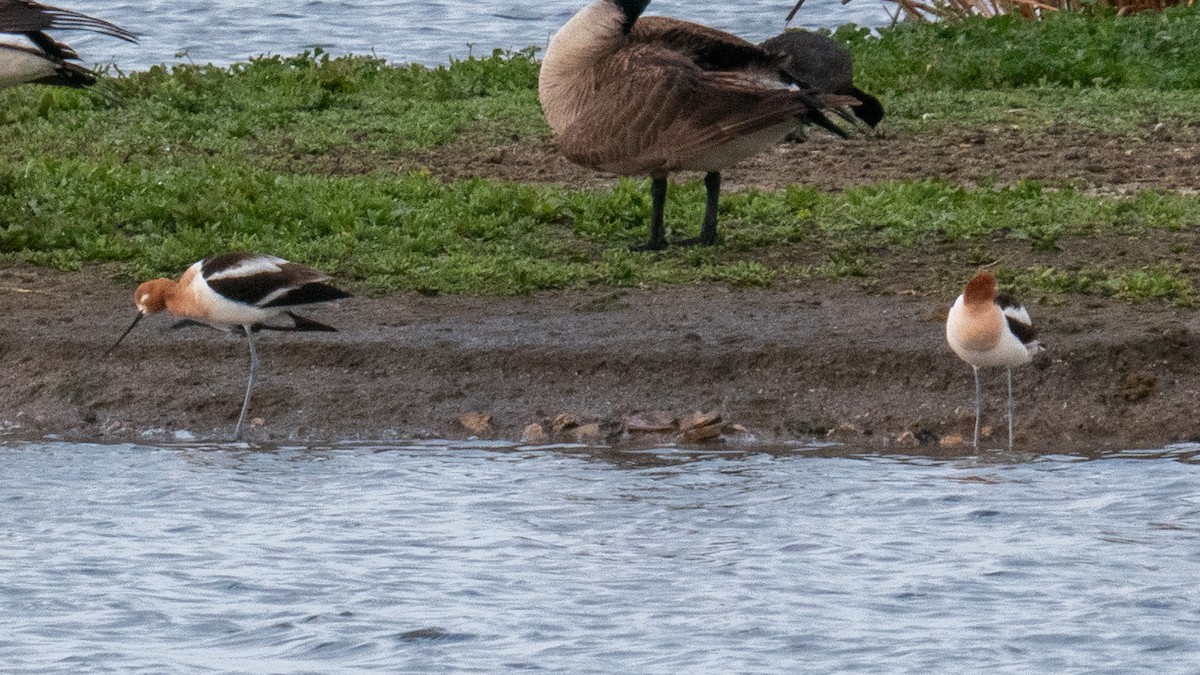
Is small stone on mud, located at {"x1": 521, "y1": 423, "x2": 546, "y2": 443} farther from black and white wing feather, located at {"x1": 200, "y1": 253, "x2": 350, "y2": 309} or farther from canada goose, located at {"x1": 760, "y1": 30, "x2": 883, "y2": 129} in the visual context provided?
canada goose, located at {"x1": 760, "y1": 30, "x2": 883, "y2": 129}

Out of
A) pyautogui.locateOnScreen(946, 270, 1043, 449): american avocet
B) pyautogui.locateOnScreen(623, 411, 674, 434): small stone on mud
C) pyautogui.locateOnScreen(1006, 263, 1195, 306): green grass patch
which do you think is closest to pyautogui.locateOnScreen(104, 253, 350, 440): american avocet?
pyautogui.locateOnScreen(623, 411, 674, 434): small stone on mud

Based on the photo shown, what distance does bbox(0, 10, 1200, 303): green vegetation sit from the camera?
10234 millimetres

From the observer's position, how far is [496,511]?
770 cm

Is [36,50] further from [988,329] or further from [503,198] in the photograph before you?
[988,329]

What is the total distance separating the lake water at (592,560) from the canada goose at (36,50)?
9.06 feet

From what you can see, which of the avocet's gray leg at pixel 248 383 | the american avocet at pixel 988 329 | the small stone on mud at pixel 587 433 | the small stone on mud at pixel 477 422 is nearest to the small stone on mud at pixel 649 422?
the small stone on mud at pixel 587 433

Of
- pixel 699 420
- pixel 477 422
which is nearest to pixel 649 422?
pixel 699 420

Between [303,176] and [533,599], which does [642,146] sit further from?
[533,599]

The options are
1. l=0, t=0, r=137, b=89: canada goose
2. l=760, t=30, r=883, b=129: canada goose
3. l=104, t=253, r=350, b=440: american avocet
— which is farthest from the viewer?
l=760, t=30, r=883, b=129: canada goose

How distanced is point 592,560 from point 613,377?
82.0 inches

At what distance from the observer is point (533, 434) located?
348 inches

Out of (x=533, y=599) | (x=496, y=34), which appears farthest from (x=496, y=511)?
(x=496, y=34)

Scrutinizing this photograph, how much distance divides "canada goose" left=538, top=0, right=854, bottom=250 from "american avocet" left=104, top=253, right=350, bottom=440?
72.2 inches

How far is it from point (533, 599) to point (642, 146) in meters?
3.88
